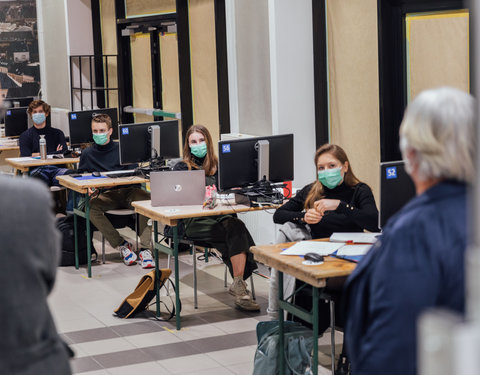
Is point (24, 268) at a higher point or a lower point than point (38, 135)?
lower

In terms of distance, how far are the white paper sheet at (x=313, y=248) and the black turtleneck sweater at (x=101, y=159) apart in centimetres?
323

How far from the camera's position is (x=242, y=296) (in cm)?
554

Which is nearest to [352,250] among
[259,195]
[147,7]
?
[259,195]

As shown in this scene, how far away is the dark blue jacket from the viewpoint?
177 centimetres

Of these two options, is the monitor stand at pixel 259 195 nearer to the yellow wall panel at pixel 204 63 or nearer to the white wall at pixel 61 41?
the yellow wall panel at pixel 204 63

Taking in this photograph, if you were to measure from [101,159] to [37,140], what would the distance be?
179cm

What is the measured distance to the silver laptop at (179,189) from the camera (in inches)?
212

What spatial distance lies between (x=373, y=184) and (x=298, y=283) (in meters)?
2.01

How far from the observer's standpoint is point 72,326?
534 cm

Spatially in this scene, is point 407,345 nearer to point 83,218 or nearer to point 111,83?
point 83,218

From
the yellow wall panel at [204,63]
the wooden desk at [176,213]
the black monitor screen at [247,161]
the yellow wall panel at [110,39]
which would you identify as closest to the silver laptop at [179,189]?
the wooden desk at [176,213]

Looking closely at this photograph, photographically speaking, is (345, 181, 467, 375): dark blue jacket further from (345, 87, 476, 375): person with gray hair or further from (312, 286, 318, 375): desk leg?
(312, 286, 318, 375): desk leg

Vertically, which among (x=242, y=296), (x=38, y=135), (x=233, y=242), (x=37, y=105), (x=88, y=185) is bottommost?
(x=242, y=296)

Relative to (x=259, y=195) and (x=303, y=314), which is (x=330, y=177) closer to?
(x=259, y=195)
